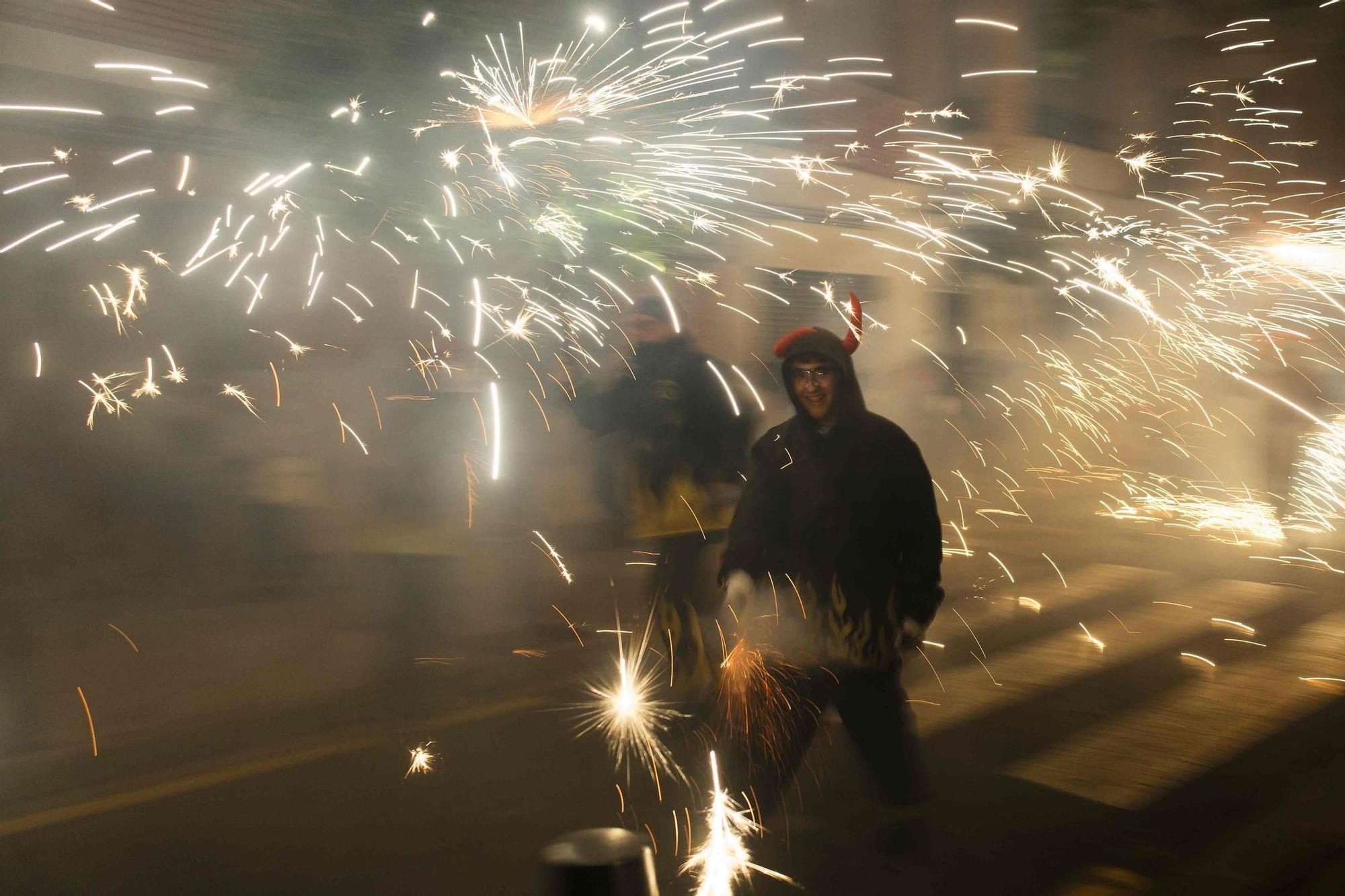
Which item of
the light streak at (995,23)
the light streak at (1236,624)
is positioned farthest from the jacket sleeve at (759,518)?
the light streak at (1236,624)

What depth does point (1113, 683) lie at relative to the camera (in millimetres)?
5602

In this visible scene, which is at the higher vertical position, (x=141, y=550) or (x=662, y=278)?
(x=662, y=278)

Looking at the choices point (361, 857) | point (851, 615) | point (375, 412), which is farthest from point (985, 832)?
point (375, 412)

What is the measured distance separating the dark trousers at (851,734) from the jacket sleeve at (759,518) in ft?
1.32

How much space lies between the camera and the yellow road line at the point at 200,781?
3840 mm

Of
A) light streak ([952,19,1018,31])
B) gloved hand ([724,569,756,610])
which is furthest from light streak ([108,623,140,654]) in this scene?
light streak ([952,19,1018,31])

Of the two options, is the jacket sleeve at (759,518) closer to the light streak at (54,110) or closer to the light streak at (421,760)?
the light streak at (421,760)

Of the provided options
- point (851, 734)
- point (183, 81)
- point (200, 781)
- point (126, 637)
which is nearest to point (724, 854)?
point (851, 734)

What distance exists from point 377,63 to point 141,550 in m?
Answer: 3.96

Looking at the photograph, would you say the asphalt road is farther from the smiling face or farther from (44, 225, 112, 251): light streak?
(44, 225, 112, 251): light streak

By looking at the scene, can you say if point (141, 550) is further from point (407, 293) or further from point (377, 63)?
point (377, 63)

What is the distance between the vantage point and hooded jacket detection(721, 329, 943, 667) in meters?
3.45

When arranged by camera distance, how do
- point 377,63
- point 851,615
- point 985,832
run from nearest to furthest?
point 851,615 → point 985,832 → point 377,63

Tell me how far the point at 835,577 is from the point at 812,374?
26.3 inches
